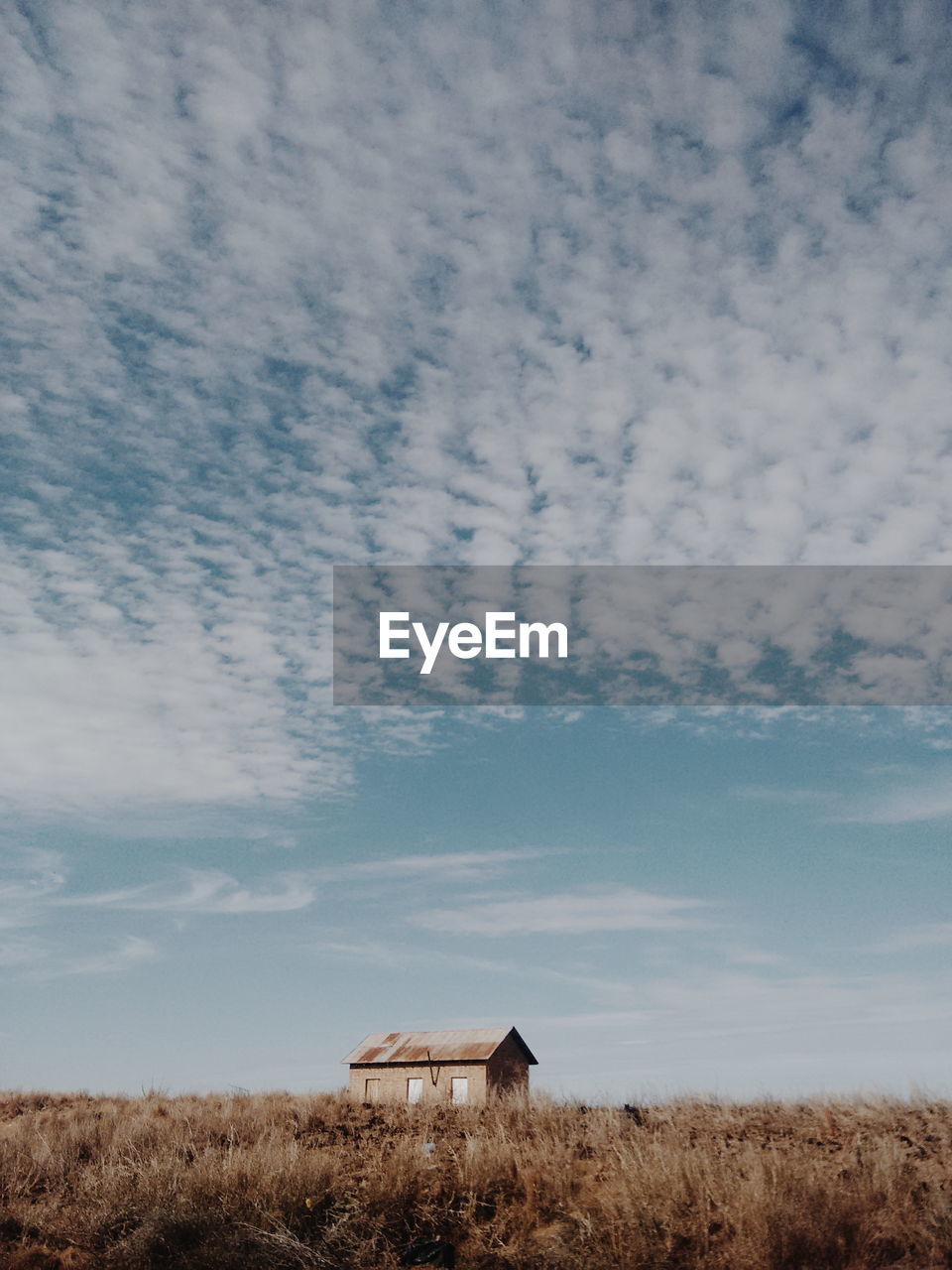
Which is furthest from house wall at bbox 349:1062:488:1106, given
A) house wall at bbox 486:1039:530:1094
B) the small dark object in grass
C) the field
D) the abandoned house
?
the small dark object in grass

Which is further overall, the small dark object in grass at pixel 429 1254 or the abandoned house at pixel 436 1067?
the abandoned house at pixel 436 1067

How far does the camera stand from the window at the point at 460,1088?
3064 centimetres

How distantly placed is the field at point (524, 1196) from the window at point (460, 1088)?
50.2 feet

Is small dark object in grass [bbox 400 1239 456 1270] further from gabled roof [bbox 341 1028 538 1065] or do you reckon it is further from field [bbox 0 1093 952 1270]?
gabled roof [bbox 341 1028 538 1065]

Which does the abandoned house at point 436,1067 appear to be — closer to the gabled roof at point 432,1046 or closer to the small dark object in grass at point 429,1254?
the gabled roof at point 432,1046

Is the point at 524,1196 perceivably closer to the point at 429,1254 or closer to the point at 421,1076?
the point at 429,1254

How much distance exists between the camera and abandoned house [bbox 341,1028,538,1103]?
3092 cm

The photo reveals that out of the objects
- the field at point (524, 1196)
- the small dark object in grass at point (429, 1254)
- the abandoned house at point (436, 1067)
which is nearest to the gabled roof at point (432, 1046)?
the abandoned house at point (436, 1067)

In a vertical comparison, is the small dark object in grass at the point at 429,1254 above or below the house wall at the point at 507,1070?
above

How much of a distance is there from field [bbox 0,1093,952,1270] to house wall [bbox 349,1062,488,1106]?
50.1 feet

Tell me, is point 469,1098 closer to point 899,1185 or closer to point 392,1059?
point 392,1059

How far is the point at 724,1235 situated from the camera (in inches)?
376

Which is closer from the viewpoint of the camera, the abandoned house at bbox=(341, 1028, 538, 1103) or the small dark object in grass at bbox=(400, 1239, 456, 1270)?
the small dark object in grass at bbox=(400, 1239, 456, 1270)

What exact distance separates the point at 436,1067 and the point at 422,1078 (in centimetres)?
55
